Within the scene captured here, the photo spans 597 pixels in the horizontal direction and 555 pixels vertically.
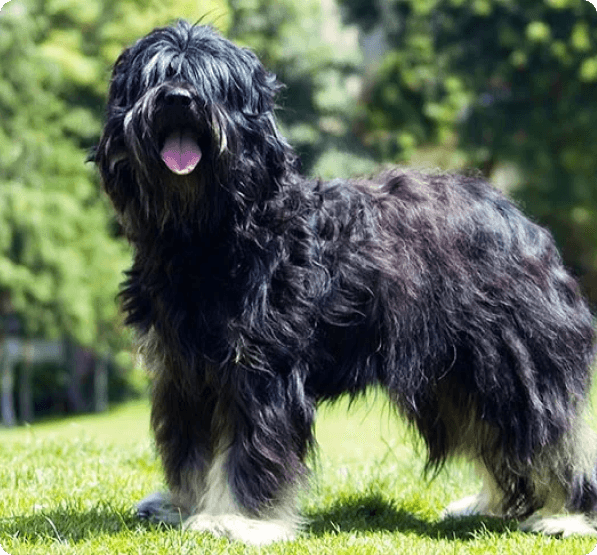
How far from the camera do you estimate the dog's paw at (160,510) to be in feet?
16.7

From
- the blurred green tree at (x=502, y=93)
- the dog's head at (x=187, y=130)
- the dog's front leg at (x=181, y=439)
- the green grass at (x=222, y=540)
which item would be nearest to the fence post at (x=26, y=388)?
the blurred green tree at (x=502, y=93)

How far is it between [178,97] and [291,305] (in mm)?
1063

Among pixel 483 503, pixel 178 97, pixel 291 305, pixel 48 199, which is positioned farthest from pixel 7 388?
pixel 178 97

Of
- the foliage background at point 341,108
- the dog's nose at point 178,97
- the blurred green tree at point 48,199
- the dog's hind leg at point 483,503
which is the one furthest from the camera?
the foliage background at point 341,108

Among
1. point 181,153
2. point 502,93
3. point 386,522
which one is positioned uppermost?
point 502,93

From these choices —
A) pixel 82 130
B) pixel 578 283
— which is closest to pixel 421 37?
pixel 82 130

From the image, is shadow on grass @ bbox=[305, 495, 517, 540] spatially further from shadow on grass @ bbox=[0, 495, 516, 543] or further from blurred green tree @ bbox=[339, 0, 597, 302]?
blurred green tree @ bbox=[339, 0, 597, 302]

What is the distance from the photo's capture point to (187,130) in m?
4.53

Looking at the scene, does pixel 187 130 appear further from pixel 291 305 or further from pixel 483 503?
pixel 483 503

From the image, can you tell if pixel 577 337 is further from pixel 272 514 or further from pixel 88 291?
pixel 88 291

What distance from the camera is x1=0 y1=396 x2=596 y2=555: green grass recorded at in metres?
4.59

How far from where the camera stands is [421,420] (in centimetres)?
545

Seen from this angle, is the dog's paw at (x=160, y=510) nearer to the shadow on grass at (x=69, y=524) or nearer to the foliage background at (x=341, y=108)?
the shadow on grass at (x=69, y=524)

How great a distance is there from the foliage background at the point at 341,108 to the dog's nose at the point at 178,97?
14586 mm
